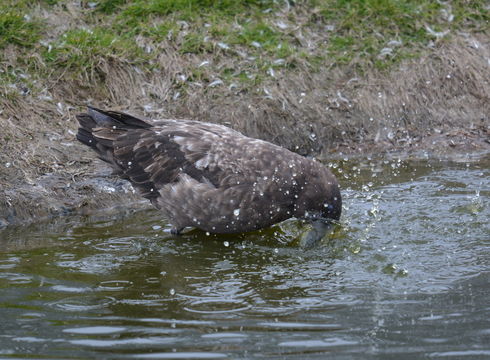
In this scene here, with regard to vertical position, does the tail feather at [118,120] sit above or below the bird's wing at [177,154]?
above

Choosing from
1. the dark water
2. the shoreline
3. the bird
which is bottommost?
the dark water

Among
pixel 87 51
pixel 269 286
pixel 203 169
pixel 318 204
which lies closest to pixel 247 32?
pixel 87 51

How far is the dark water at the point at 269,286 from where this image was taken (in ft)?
14.0

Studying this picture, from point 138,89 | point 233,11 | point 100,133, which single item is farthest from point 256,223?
point 233,11

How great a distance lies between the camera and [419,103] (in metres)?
8.38

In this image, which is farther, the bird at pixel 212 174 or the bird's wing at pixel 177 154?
the bird's wing at pixel 177 154

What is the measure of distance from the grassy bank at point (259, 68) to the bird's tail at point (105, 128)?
2.76ft

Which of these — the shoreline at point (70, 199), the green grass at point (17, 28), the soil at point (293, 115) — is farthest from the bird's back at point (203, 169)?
the green grass at point (17, 28)

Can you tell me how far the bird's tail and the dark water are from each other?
0.57m

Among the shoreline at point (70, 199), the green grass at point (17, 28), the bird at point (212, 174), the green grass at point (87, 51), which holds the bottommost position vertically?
the shoreline at point (70, 199)

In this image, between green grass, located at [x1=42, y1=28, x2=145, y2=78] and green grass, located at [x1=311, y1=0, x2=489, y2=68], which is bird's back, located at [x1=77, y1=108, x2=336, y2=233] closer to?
green grass, located at [x1=42, y1=28, x2=145, y2=78]

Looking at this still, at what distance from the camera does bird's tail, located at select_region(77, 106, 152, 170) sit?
250 inches

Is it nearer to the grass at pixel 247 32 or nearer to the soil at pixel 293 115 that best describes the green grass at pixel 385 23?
the grass at pixel 247 32

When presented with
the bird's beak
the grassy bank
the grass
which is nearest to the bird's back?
the bird's beak
